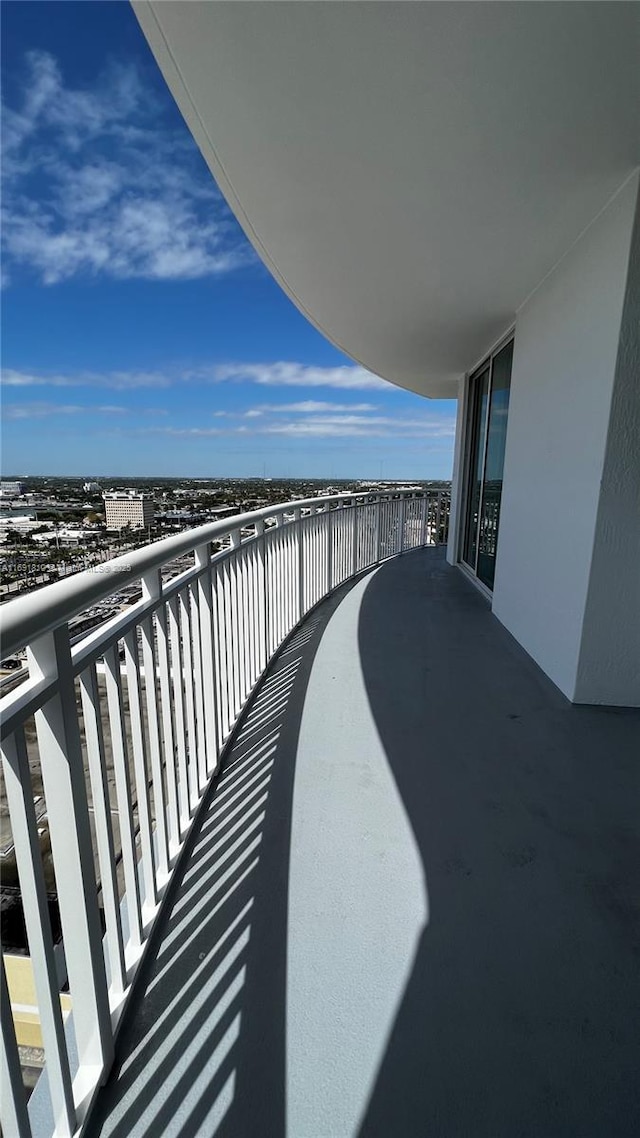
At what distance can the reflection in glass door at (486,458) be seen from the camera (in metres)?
4.88

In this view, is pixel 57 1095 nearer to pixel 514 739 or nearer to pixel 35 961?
pixel 35 961

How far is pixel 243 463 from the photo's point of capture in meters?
6.91

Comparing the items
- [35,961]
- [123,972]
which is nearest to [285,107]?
[35,961]

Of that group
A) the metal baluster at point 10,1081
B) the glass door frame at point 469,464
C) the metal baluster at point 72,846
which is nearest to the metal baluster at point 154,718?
the metal baluster at point 72,846

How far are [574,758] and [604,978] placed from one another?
1.09 metres

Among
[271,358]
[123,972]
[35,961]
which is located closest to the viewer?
[35,961]

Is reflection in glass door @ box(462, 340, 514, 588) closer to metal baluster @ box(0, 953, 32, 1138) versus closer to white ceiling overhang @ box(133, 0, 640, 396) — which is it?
white ceiling overhang @ box(133, 0, 640, 396)

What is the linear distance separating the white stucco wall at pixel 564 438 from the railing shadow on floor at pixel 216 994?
1.99 m

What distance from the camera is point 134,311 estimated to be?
17453mm

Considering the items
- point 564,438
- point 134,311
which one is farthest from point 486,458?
point 134,311

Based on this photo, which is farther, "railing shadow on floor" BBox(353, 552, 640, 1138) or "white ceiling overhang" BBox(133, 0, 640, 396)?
"white ceiling overhang" BBox(133, 0, 640, 396)

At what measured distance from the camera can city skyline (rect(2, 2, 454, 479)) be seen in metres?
3.63

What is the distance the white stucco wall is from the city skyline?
2.14 meters

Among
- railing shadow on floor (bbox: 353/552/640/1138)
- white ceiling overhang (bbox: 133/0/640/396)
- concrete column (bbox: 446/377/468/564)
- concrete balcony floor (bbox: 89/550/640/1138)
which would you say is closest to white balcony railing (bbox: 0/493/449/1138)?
concrete balcony floor (bbox: 89/550/640/1138)
